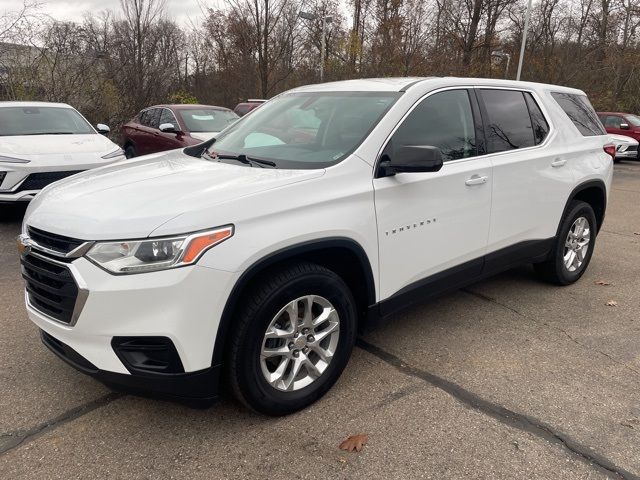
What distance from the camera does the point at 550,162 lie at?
413 centimetres

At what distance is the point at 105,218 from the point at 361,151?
1415mm

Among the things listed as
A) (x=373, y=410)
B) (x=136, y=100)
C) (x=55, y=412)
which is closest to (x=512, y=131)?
(x=373, y=410)

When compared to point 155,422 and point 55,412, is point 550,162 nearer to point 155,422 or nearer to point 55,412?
point 155,422

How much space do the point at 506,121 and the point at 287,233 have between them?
227 centimetres

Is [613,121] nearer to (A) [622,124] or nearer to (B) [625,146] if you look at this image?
(A) [622,124]

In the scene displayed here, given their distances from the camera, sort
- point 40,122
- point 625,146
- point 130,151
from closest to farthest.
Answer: point 40,122
point 130,151
point 625,146

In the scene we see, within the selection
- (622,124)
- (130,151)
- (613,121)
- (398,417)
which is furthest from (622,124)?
(398,417)

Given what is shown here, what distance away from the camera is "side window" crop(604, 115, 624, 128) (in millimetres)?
17531

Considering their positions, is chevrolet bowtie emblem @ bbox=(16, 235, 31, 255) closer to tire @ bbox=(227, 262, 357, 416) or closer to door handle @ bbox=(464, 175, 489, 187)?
tire @ bbox=(227, 262, 357, 416)

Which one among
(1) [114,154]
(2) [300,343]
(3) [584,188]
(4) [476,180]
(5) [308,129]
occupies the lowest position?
(2) [300,343]

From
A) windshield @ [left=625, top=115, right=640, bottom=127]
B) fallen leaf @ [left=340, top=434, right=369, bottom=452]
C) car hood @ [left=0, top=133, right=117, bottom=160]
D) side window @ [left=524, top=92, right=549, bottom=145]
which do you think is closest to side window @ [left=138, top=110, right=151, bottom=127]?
car hood @ [left=0, top=133, right=117, bottom=160]

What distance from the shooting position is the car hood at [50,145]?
258 inches

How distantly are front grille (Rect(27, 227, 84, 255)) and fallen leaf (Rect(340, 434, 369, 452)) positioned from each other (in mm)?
1580

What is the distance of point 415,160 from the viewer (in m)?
2.81
